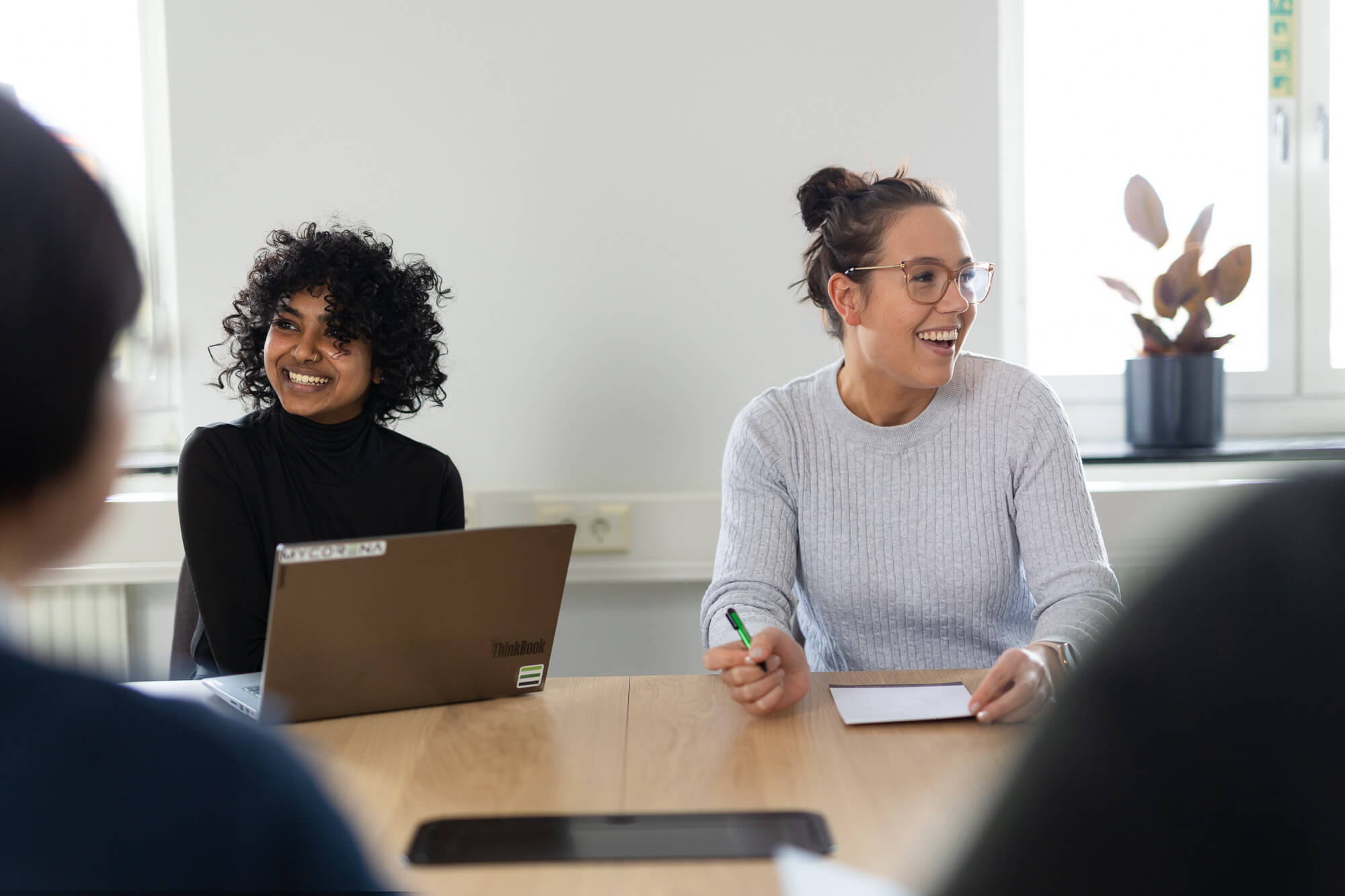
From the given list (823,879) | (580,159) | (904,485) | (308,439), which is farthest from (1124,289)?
(823,879)

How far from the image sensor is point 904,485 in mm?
1677

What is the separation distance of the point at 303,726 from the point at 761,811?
0.56 m

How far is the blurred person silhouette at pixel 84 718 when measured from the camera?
43cm

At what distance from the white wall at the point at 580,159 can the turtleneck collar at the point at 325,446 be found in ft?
1.55

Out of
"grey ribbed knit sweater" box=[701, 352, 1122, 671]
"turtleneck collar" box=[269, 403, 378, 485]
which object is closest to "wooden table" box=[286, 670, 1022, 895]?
"grey ribbed knit sweater" box=[701, 352, 1122, 671]

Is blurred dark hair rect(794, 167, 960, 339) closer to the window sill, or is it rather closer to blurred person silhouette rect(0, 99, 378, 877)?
the window sill

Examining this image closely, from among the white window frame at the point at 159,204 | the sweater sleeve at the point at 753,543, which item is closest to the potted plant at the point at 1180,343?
the sweater sleeve at the point at 753,543

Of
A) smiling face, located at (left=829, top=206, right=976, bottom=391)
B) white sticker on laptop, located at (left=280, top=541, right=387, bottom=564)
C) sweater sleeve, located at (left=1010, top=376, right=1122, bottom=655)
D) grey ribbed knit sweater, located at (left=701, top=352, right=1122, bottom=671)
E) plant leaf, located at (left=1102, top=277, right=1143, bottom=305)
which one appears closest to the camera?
white sticker on laptop, located at (left=280, top=541, right=387, bottom=564)

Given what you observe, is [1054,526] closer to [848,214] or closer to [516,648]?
[848,214]

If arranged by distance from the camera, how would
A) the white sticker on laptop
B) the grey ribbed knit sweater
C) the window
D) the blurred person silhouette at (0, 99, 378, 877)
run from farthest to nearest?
1. the window
2. the grey ribbed knit sweater
3. the white sticker on laptop
4. the blurred person silhouette at (0, 99, 378, 877)

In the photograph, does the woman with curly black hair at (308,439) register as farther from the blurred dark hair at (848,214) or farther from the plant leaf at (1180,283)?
the plant leaf at (1180,283)

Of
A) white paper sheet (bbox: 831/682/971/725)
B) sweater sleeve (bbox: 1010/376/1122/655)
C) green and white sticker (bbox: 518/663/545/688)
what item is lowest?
white paper sheet (bbox: 831/682/971/725)

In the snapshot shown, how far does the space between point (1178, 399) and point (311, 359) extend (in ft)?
6.01

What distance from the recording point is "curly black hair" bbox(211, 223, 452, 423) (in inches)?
74.0
